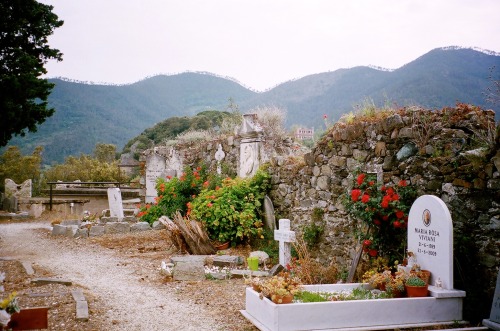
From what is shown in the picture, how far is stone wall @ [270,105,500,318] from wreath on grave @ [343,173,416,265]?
0.20 m

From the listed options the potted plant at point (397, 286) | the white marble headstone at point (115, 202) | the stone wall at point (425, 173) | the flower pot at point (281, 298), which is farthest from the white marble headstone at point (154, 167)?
the potted plant at point (397, 286)

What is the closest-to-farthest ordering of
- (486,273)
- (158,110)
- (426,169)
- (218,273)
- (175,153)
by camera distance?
(486,273) → (426,169) → (218,273) → (175,153) → (158,110)

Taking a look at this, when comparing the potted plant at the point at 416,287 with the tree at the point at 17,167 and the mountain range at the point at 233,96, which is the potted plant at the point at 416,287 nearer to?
the mountain range at the point at 233,96

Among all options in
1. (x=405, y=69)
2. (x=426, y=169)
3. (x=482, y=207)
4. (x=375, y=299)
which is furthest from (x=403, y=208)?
(x=405, y=69)

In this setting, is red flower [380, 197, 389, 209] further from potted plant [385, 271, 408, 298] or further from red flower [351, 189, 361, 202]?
potted plant [385, 271, 408, 298]

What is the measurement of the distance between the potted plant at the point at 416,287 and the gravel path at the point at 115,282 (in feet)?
7.42

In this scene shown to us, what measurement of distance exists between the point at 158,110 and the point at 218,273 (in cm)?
6157

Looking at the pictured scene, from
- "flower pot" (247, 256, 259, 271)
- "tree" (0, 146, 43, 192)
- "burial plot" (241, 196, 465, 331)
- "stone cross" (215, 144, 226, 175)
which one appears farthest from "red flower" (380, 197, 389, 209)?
"tree" (0, 146, 43, 192)

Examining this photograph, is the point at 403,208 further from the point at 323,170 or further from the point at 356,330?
the point at 323,170

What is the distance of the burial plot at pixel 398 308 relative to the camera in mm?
4730

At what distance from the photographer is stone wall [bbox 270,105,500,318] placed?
5.11 m

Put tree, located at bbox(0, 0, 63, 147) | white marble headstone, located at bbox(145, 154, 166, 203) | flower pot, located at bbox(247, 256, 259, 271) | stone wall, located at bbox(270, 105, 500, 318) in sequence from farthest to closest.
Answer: white marble headstone, located at bbox(145, 154, 166, 203)
tree, located at bbox(0, 0, 63, 147)
flower pot, located at bbox(247, 256, 259, 271)
stone wall, located at bbox(270, 105, 500, 318)

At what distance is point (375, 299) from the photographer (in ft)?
16.3

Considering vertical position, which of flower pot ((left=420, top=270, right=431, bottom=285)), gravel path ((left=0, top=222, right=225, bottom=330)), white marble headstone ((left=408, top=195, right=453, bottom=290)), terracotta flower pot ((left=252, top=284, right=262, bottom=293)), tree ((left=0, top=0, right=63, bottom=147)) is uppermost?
tree ((left=0, top=0, right=63, bottom=147))
